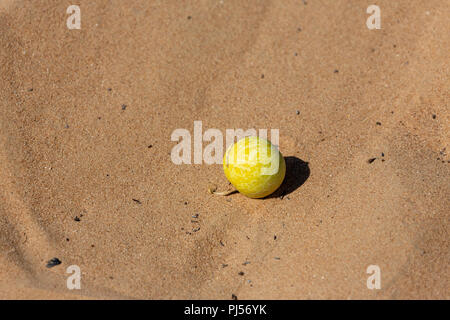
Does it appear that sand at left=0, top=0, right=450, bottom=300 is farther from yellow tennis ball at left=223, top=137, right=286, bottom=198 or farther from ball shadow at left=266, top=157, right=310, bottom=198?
yellow tennis ball at left=223, top=137, right=286, bottom=198

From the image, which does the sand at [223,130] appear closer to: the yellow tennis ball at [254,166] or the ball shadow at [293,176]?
the ball shadow at [293,176]

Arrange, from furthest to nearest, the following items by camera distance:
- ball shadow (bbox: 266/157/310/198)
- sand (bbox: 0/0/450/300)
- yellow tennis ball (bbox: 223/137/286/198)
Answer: ball shadow (bbox: 266/157/310/198), yellow tennis ball (bbox: 223/137/286/198), sand (bbox: 0/0/450/300)

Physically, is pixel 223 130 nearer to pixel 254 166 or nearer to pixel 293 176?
pixel 293 176

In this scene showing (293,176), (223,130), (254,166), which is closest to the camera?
(254,166)

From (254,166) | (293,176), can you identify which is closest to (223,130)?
(293,176)

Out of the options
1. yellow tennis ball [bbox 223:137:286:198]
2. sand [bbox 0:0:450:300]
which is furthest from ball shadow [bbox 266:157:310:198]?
yellow tennis ball [bbox 223:137:286:198]
